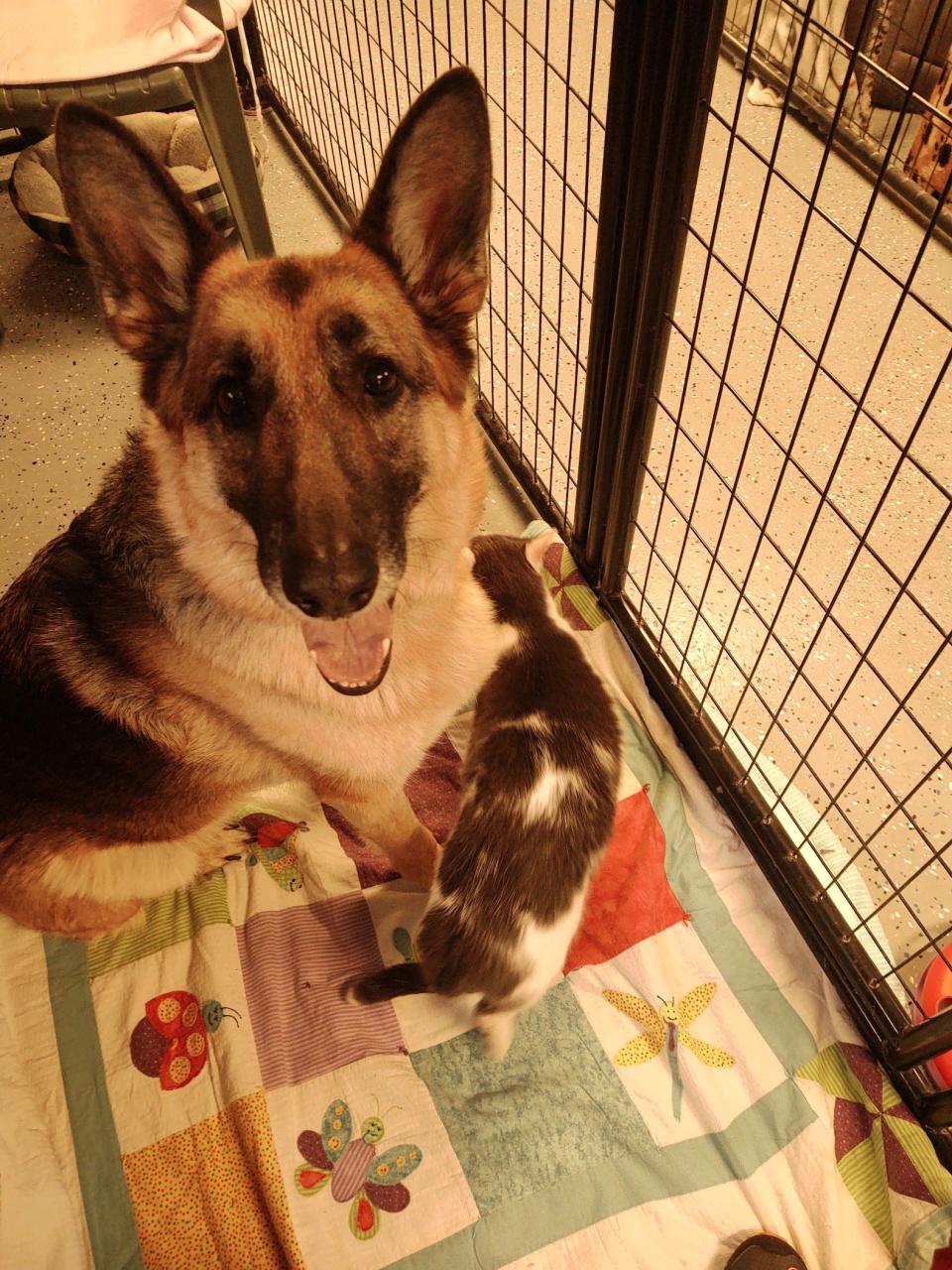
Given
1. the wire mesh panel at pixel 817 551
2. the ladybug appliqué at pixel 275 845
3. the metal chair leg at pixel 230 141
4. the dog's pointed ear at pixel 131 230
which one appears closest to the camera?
the dog's pointed ear at pixel 131 230

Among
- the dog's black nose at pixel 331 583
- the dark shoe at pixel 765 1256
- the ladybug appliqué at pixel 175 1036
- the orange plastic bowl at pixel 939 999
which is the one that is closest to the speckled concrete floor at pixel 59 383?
the ladybug appliqué at pixel 175 1036

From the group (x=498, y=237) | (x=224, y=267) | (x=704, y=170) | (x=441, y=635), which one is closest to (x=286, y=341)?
(x=224, y=267)

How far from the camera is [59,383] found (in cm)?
312

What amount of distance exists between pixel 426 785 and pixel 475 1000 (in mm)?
623

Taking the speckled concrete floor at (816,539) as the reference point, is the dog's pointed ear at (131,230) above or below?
above

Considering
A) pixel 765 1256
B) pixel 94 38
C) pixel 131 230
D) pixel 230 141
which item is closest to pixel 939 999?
pixel 765 1256

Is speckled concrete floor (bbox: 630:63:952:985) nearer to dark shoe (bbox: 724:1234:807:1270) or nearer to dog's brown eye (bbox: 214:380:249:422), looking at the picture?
dark shoe (bbox: 724:1234:807:1270)

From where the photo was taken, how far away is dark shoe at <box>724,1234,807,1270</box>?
5.08 ft

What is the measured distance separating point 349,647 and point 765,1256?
131 centimetres

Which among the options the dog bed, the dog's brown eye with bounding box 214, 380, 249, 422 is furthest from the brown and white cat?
the dog bed

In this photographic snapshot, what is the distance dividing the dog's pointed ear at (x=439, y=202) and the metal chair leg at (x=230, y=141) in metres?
1.54

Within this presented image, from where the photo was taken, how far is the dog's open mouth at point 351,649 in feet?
4.82

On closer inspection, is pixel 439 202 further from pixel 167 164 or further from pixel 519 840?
pixel 167 164

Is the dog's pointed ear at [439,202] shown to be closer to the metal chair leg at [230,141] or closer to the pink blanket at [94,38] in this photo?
the pink blanket at [94,38]
